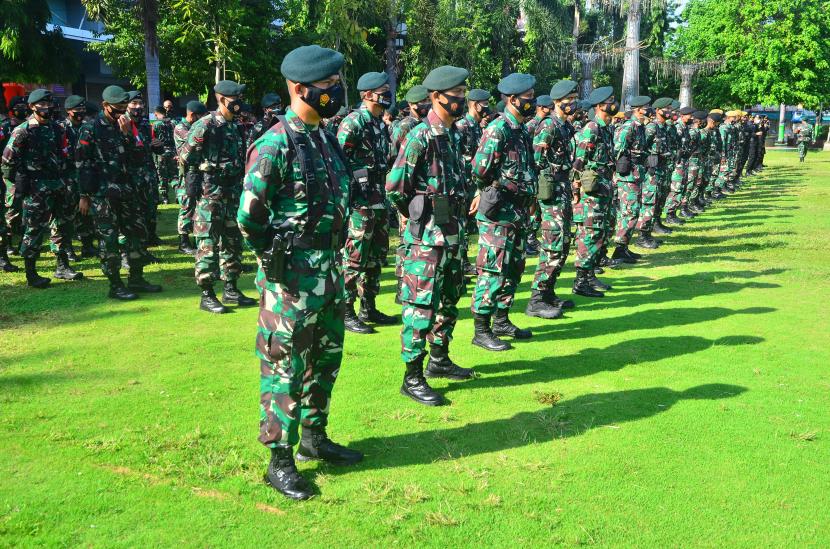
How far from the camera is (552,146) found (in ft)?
24.9

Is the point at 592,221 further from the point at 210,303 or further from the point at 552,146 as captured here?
the point at 210,303

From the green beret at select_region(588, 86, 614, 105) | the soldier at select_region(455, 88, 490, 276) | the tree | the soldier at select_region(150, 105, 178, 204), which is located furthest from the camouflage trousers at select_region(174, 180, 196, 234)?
the tree

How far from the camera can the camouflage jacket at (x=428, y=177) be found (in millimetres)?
5312

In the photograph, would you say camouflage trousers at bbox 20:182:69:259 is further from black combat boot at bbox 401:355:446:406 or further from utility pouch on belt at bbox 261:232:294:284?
utility pouch on belt at bbox 261:232:294:284

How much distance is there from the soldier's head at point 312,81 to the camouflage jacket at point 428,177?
145 centimetres

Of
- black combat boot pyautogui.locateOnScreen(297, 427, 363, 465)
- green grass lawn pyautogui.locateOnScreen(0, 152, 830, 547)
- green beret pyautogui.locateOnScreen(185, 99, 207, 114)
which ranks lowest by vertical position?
green grass lawn pyautogui.locateOnScreen(0, 152, 830, 547)

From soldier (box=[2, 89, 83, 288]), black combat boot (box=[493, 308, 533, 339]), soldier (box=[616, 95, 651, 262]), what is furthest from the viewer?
soldier (box=[616, 95, 651, 262])

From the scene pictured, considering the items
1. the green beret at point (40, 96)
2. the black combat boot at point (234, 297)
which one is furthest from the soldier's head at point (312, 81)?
the green beret at point (40, 96)

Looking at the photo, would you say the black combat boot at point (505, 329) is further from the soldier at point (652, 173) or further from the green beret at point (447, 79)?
the soldier at point (652, 173)

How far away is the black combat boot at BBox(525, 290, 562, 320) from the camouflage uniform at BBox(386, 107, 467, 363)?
2535 millimetres

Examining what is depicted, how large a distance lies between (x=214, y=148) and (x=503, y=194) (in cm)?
321

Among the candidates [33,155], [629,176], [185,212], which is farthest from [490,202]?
[33,155]

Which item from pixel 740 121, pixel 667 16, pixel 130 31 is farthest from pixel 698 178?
pixel 667 16

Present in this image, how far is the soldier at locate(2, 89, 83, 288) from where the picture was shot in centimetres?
860
